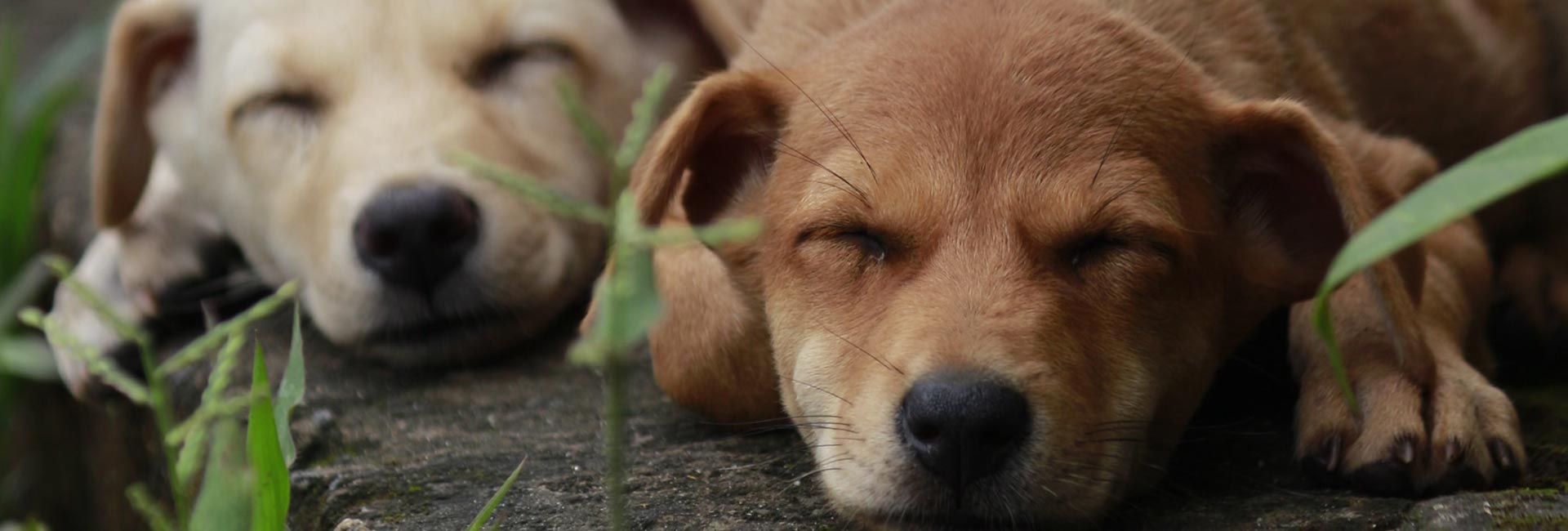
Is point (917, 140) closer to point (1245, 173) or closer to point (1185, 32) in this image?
point (1245, 173)

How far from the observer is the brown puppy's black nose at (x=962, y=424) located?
94.1 inches

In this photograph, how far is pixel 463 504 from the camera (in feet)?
9.96

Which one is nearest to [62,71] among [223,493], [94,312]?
[94,312]

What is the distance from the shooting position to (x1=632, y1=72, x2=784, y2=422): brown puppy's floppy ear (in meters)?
3.16

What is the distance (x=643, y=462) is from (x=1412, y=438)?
1476 mm

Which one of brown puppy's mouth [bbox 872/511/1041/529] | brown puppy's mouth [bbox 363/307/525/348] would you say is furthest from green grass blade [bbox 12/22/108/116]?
brown puppy's mouth [bbox 872/511/1041/529]

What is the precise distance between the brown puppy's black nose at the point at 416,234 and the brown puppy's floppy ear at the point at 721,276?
666 millimetres

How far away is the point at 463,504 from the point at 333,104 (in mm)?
1627

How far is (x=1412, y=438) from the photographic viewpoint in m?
2.76

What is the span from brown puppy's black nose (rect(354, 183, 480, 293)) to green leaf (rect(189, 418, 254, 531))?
143 cm

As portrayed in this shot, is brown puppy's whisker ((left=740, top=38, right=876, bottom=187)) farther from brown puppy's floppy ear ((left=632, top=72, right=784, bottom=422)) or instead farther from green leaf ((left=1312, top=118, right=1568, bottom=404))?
green leaf ((left=1312, top=118, right=1568, bottom=404))

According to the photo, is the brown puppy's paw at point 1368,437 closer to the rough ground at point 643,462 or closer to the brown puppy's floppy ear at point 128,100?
the rough ground at point 643,462

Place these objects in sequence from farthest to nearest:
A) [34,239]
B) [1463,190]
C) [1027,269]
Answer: [34,239], [1027,269], [1463,190]

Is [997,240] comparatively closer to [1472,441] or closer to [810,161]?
[810,161]
